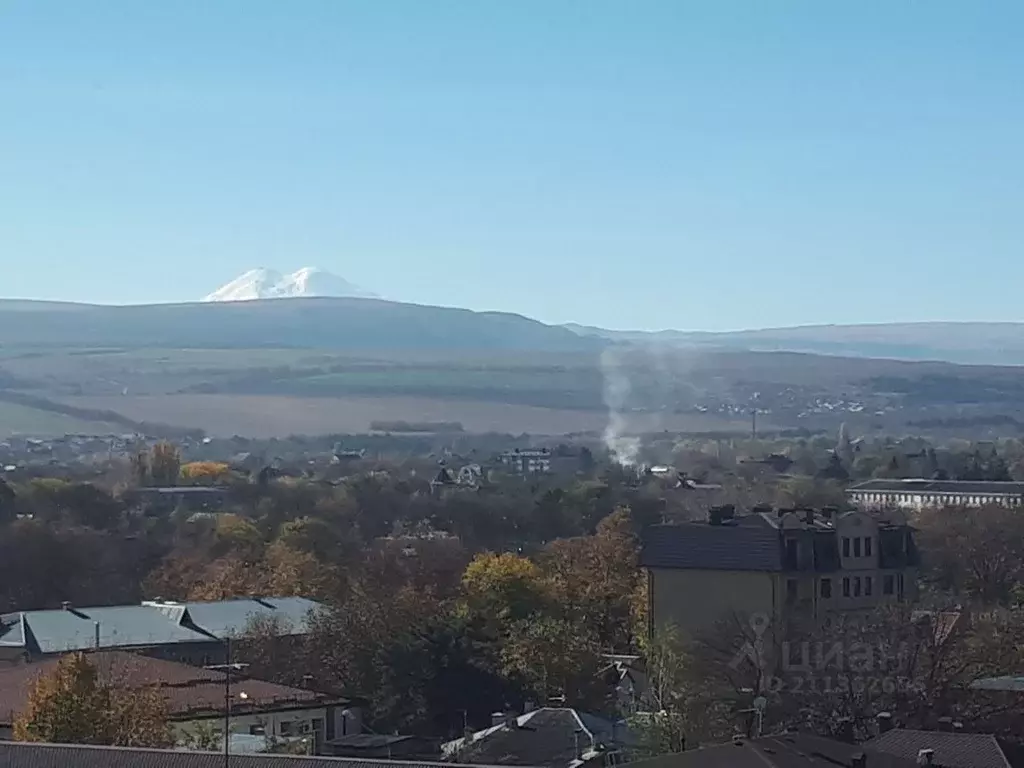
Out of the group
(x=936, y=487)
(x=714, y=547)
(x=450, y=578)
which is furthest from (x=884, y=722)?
(x=936, y=487)

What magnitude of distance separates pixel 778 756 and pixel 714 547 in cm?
2035

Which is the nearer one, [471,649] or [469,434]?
[471,649]

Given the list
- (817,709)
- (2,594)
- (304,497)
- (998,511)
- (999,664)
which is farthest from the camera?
(304,497)

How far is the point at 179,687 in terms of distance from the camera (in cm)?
3400

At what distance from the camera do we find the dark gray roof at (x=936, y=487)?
10125 cm

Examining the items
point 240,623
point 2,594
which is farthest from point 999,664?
point 2,594

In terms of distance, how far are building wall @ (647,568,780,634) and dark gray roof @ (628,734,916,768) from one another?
17225mm

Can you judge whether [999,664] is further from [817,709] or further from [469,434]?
[469,434]

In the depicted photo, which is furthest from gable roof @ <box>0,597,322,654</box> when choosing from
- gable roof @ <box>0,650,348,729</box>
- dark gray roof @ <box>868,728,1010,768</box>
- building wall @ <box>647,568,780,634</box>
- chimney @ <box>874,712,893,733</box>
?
dark gray roof @ <box>868,728,1010,768</box>

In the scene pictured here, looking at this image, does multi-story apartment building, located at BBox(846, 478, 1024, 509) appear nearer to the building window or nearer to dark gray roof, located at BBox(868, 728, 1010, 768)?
the building window

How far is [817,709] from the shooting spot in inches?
1139

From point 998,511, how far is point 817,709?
1629 inches

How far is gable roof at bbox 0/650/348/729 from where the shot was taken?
32250 millimetres

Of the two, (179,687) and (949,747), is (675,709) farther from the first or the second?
(179,687)
